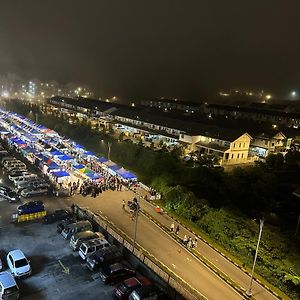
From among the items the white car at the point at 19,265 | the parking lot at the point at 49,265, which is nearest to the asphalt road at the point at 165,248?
the parking lot at the point at 49,265

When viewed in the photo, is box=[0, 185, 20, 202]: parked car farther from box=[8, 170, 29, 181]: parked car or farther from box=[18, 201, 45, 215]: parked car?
box=[8, 170, 29, 181]: parked car

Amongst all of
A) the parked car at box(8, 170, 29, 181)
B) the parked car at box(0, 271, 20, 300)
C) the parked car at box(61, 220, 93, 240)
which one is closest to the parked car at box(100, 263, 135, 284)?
the parked car at box(0, 271, 20, 300)

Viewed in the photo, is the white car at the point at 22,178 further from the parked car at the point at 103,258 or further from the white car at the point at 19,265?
the parked car at the point at 103,258

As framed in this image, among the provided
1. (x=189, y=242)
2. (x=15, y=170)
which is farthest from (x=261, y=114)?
(x=189, y=242)

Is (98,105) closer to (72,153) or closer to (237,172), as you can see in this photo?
(72,153)

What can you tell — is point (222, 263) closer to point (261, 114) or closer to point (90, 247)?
point (90, 247)

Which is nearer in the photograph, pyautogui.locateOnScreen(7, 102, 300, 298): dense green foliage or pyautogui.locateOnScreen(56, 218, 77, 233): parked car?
pyautogui.locateOnScreen(7, 102, 300, 298): dense green foliage
